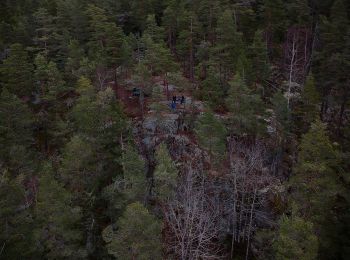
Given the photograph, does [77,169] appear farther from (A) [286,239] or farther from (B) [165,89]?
(B) [165,89]

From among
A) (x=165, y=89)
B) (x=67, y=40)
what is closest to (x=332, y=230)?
(x=165, y=89)

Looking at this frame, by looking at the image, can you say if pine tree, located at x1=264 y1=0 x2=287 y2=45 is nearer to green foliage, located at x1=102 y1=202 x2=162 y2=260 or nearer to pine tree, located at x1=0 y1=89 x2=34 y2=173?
pine tree, located at x1=0 y1=89 x2=34 y2=173

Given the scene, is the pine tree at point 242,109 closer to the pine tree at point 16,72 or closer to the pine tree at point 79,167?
the pine tree at point 79,167

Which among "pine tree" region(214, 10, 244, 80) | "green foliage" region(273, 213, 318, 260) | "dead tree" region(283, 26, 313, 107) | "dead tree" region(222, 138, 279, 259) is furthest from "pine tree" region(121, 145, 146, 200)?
"dead tree" region(283, 26, 313, 107)

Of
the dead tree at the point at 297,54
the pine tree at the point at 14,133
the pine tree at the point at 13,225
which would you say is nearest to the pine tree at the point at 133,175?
the pine tree at the point at 13,225

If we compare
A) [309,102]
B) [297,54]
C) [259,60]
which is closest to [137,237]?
[309,102]

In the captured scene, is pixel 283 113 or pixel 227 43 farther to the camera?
pixel 227 43

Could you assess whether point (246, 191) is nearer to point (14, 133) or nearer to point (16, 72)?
point (14, 133)
